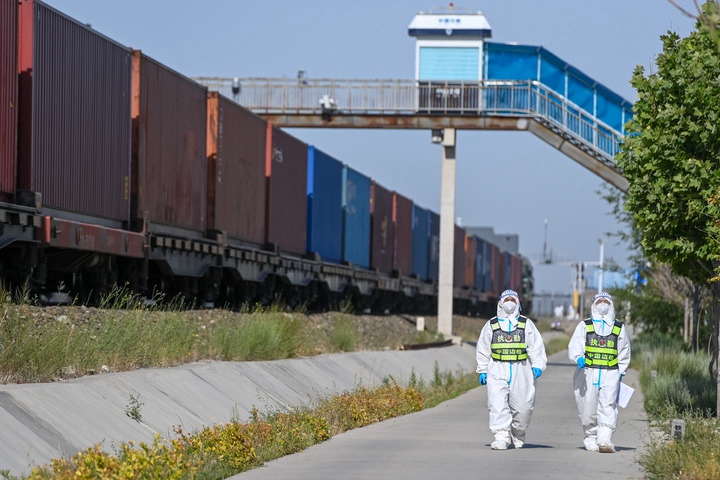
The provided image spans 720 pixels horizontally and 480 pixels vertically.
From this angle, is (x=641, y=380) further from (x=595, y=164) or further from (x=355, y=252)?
(x=355, y=252)

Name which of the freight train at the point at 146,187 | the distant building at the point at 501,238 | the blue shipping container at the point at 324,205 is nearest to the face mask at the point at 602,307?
the freight train at the point at 146,187

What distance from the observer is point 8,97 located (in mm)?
15445

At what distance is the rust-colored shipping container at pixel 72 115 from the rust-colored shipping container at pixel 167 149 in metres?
0.50

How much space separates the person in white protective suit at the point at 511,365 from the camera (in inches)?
464

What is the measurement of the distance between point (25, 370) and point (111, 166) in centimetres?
965

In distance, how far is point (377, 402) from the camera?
1523 cm

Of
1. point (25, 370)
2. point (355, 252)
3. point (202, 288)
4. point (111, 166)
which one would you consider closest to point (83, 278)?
point (111, 166)

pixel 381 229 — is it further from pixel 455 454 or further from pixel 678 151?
pixel 455 454

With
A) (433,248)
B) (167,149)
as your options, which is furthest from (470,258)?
(167,149)

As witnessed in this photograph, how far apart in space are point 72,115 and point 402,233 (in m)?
29.7

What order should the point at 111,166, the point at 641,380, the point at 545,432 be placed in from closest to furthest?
1. the point at 545,432
2. the point at 111,166
3. the point at 641,380

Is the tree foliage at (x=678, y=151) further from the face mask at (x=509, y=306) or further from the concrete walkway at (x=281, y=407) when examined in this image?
the face mask at (x=509, y=306)

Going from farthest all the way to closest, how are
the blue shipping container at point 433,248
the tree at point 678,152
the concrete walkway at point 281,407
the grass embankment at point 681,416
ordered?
the blue shipping container at point 433,248 → the tree at point 678,152 → the grass embankment at point 681,416 → the concrete walkway at point 281,407

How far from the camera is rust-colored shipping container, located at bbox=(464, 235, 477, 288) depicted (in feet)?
196
